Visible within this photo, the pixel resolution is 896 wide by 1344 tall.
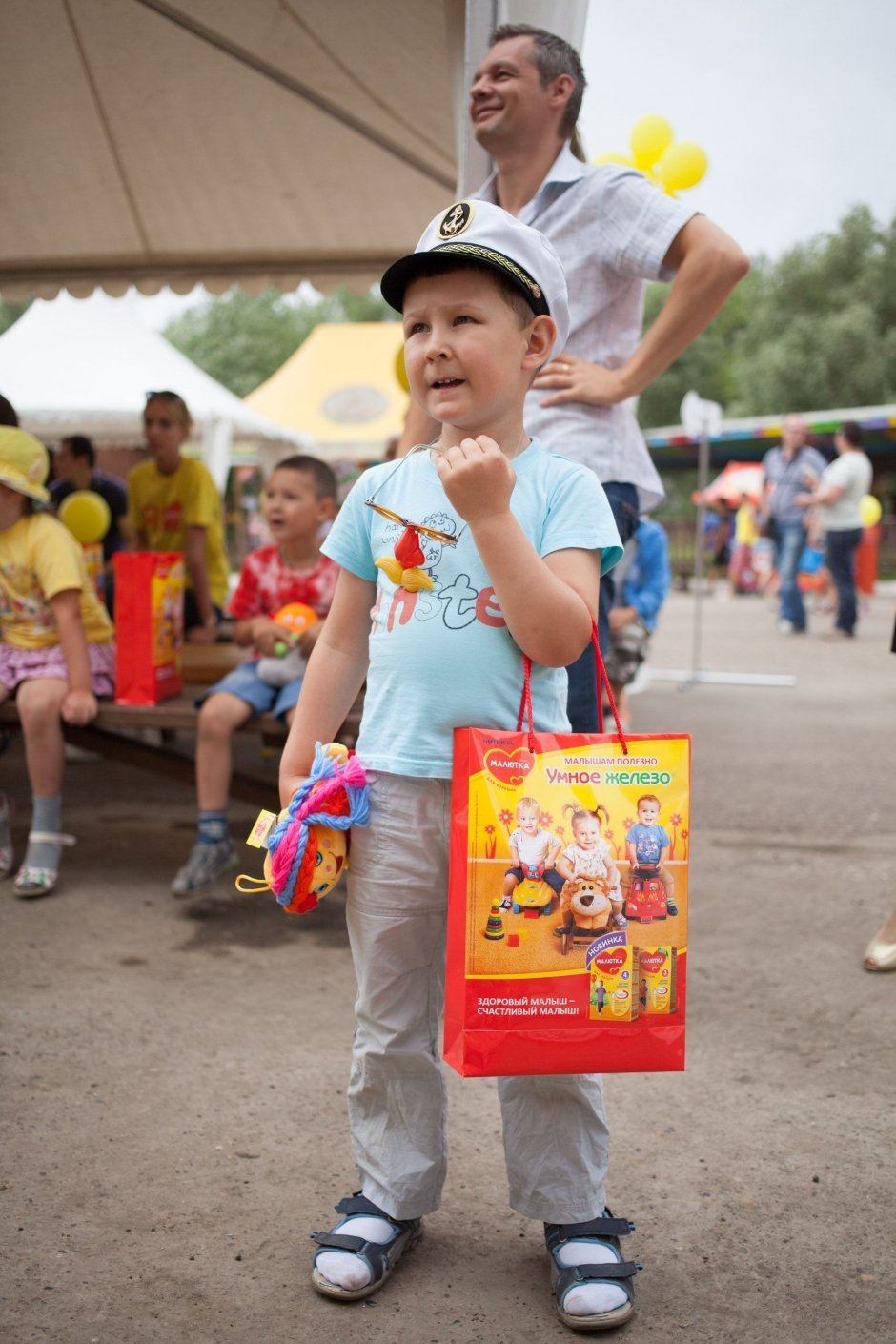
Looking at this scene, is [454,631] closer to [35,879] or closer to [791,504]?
[35,879]

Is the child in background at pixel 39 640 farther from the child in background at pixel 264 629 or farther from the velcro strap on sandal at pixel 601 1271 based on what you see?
the velcro strap on sandal at pixel 601 1271

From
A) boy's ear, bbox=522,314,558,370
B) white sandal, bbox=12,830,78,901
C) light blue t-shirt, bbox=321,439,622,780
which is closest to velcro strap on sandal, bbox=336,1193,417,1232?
light blue t-shirt, bbox=321,439,622,780

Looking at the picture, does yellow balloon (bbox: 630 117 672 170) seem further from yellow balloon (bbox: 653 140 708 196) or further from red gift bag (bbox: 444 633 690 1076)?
red gift bag (bbox: 444 633 690 1076)

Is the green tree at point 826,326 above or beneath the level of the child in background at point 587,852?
above

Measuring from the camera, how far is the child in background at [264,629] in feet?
13.2

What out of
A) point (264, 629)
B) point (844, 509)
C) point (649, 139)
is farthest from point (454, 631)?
point (844, 509)

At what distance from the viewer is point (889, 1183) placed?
2.32 metres

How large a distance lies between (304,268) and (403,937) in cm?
554

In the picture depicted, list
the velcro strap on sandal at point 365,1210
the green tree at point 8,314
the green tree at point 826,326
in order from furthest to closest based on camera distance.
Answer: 1. the green tree at point 8,314
2. the green tree at point 826,326
3. the velcro strap on sandal at point 365,1210

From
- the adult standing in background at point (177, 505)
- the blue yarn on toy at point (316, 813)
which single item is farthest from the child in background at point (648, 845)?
the adult standing in background at point (177, 505)

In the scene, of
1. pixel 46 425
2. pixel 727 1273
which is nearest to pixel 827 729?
pixel 727 1273

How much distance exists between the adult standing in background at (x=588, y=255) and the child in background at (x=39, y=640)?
1816 millimetres

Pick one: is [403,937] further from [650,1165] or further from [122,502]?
[122,502]

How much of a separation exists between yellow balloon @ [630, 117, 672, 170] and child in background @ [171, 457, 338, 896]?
336 cm
